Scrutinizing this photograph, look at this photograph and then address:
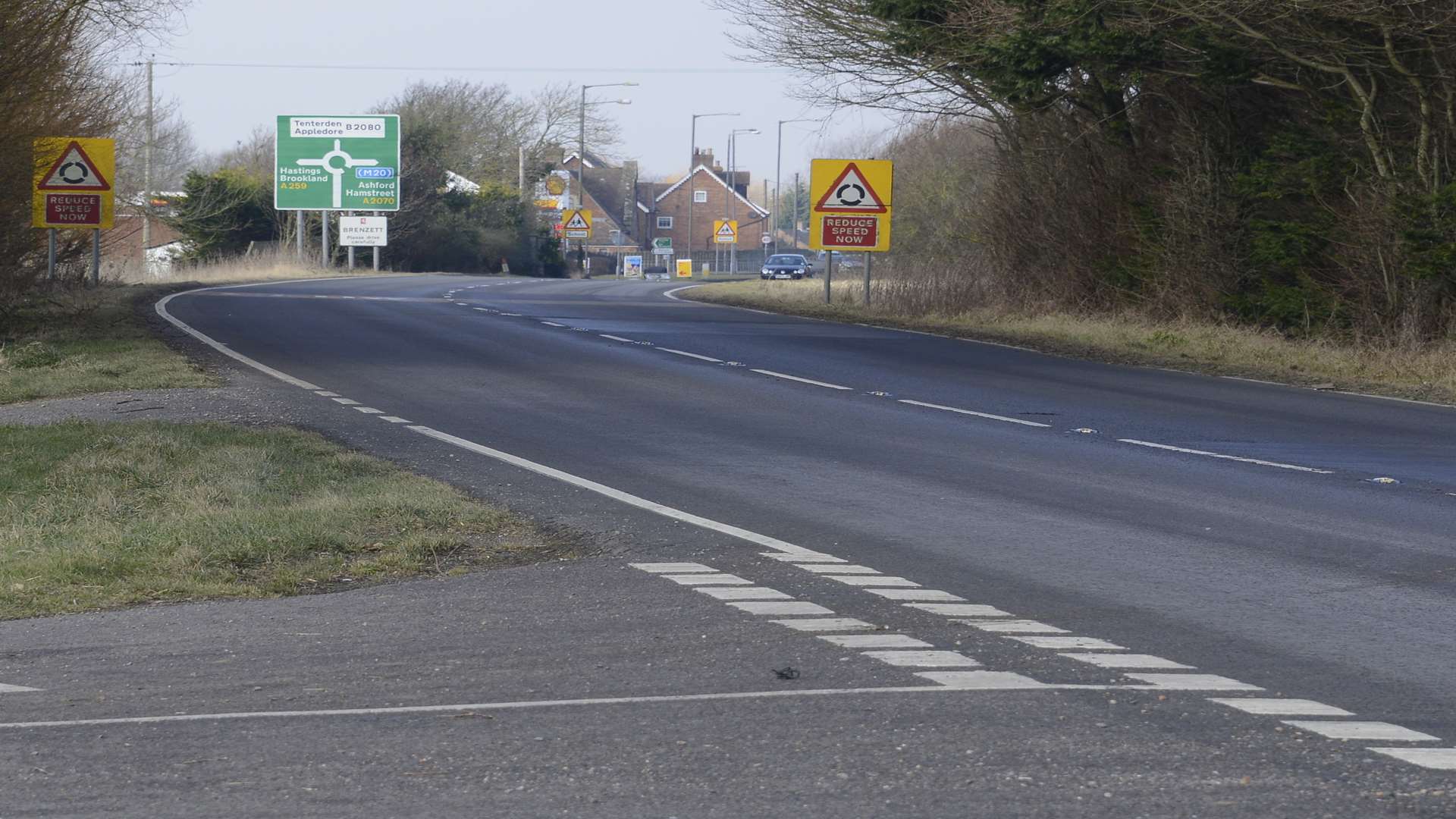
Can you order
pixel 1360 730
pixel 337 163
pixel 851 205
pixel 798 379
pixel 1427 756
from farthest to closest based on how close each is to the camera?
pixel 337 163 → pixel 851 205 → pixel 798 379 → pixel 1360 730 → pixel 1427 756

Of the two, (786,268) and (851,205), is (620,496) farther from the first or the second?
(786,268)

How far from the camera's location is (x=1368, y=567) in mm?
7840

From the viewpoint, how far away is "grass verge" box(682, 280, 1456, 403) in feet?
58.9

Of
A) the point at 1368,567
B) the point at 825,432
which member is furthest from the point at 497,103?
the point at 1368,567

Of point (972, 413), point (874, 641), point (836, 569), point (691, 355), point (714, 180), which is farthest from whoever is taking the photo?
point (714, 180)

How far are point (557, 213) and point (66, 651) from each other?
8770 cm

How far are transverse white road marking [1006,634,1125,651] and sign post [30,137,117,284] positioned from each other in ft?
77.9

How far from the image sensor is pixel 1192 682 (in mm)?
5629

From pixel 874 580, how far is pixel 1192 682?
197 centimetres

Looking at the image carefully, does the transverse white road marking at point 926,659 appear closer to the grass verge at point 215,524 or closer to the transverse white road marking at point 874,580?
the transverse white road marking at point 874,580

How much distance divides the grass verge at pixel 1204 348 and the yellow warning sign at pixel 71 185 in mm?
11935

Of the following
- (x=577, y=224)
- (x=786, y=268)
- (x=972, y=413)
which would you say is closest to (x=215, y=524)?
(x=972, y=413)

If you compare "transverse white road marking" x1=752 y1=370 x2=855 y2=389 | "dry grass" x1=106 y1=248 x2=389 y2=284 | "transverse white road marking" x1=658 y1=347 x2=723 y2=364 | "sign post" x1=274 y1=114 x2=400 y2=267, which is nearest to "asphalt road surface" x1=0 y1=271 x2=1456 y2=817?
"transverse white road marking" x1=752 y1=370 x2=855 y2=389

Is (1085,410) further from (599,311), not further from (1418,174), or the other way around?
(599,311)
